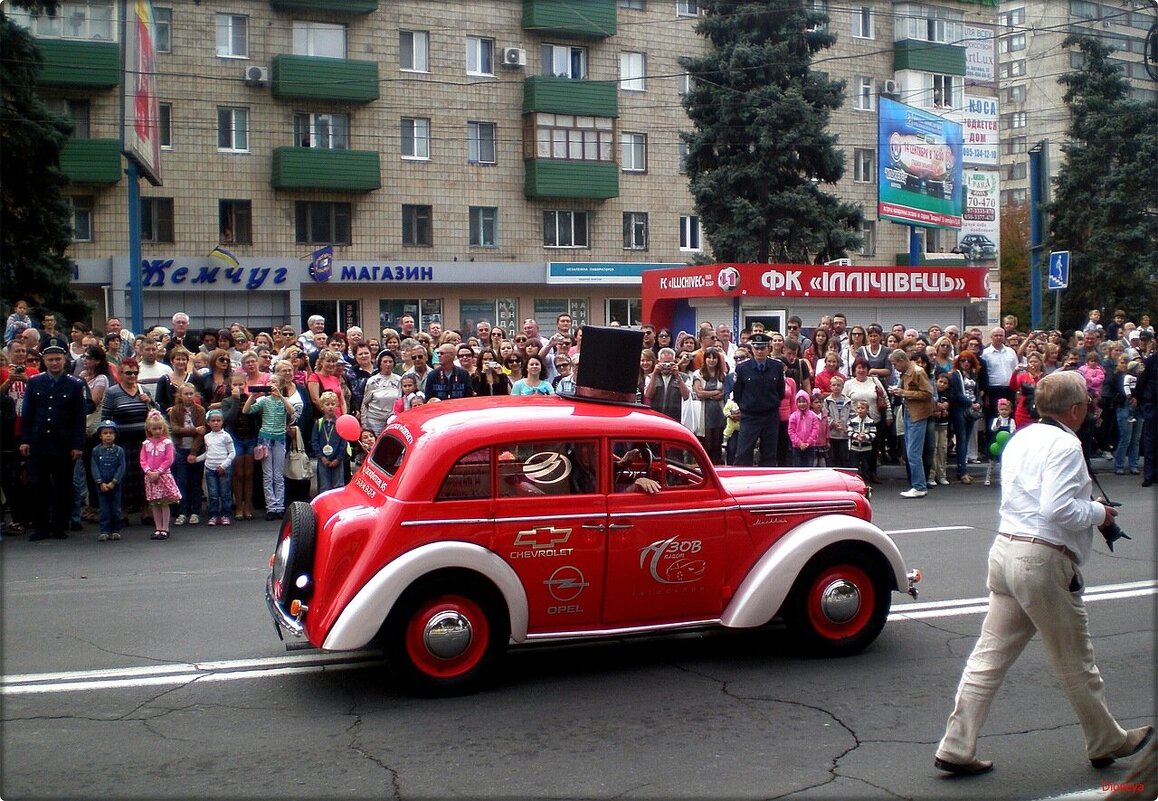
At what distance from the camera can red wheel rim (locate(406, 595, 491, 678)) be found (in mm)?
6531

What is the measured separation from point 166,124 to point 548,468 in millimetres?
33809

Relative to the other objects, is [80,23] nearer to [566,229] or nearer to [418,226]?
[418,226]

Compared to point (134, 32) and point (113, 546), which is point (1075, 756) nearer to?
point (113, 546)

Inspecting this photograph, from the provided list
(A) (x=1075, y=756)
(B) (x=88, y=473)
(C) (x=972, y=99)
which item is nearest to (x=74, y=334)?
(B) (x=88, y=473)

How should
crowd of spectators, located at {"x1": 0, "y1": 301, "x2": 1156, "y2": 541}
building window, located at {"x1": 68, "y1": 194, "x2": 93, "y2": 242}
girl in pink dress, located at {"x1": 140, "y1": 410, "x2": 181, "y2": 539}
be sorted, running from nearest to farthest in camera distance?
1. girl in pink dress, located at {"x1": 140, "y1": 410, "x2": 181, "y2": 539}
2. crowd of spectators, located at {"x1": 0, "y1": 301, "x2": 1156, "y2": 541}
3. building window, located at {"x1": 68, "y1": 194, "x2": 93, "y2": 242}

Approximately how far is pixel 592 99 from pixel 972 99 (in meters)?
17.6

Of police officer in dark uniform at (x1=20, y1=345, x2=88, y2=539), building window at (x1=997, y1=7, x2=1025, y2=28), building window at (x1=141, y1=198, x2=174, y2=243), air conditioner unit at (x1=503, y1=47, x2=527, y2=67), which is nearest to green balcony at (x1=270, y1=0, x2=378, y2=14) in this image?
air conditioner unit at (x1=503, y1=47, x2=527, y2=67)

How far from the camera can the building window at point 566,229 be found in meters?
42.6

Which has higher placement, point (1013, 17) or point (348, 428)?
point (1013, 17)

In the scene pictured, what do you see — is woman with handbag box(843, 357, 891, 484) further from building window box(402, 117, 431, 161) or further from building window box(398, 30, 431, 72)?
building window box(398, 30, 431, 72)

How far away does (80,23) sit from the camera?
1372 inches

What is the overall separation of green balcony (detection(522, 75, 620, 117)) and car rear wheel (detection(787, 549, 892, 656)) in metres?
35.7

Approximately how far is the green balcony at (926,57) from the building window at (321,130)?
23.5m

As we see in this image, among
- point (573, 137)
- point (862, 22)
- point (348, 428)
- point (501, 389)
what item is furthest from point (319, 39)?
point (348, 428)
